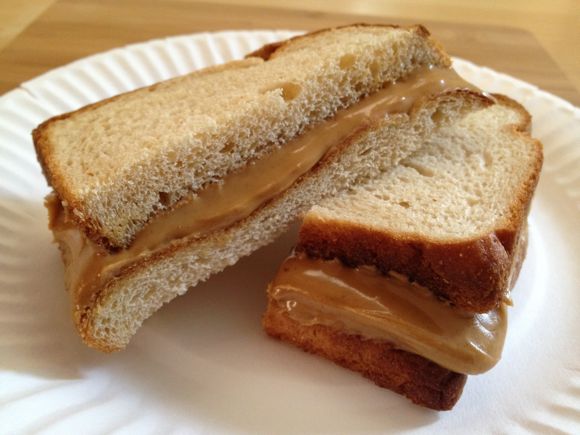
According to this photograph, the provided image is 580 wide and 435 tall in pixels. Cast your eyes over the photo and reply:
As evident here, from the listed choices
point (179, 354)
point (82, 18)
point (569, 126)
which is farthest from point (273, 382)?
point (82, 18)

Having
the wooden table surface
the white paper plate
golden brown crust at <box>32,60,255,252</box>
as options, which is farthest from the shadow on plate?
the wooden table surface

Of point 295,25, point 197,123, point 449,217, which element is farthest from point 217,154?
point 295,25

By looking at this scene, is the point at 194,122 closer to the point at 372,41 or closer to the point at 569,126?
the point at 372,41

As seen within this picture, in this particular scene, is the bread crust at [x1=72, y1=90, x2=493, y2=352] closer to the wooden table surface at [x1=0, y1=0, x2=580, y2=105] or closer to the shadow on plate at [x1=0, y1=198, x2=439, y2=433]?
the shadow on plate at [x1=0, y1=198, x2=439, y2=433]

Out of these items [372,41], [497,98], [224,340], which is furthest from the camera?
[497,98]

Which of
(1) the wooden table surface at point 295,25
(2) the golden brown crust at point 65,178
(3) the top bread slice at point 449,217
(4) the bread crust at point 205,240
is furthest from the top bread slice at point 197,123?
(1) the wooden table surface at point 295,25

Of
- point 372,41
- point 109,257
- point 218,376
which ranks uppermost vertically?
point 372,41
